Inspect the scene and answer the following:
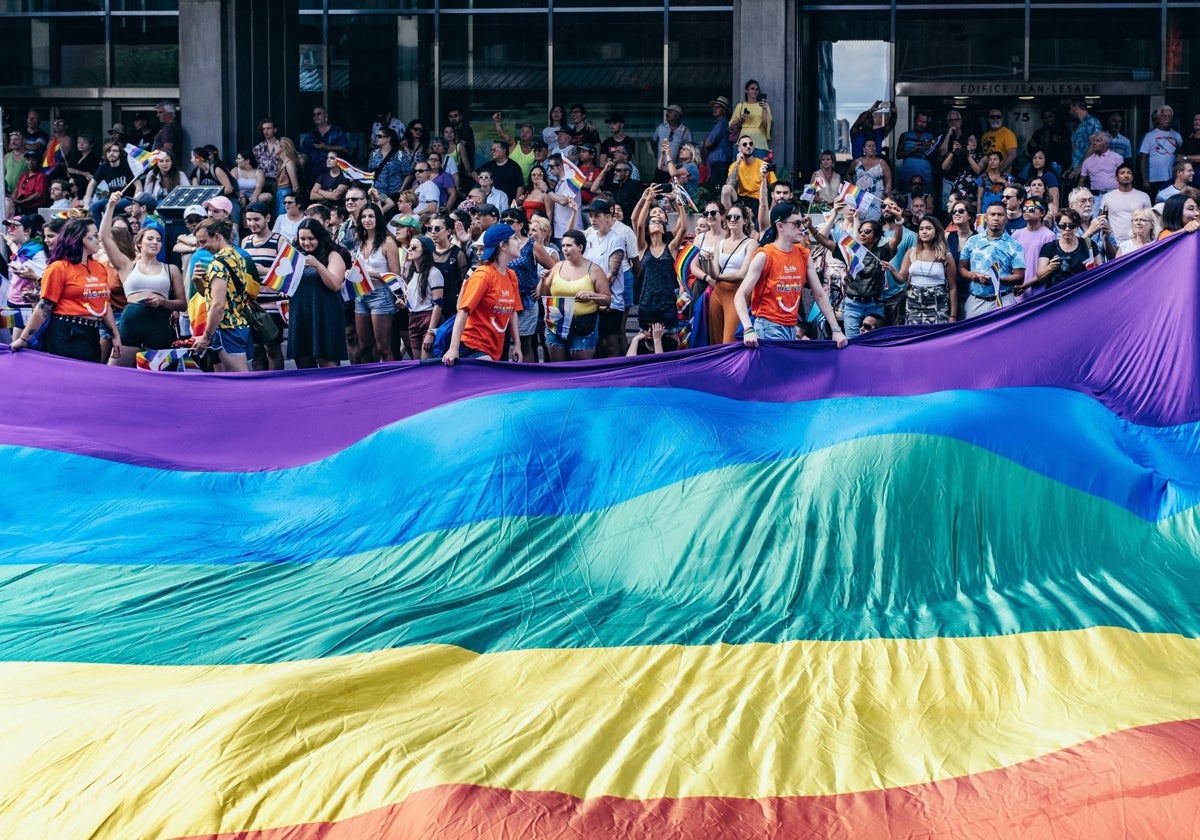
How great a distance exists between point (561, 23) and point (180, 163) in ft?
18.6

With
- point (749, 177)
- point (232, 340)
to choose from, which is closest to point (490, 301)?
point (232, 340)

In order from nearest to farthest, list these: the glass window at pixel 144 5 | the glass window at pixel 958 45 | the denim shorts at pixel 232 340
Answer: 1. the denim shorts at pixel 232 340
2. the glass window at pixel 958 45
3. the glass window at pixel 144 5

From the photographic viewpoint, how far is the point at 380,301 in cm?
1198

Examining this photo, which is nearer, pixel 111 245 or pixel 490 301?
pixel 490 301

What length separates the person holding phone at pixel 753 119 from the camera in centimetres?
1658

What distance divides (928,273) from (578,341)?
263 centimetres

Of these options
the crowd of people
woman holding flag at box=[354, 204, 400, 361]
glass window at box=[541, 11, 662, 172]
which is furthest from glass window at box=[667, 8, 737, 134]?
woman holding flag at box=[354, 204, 400, 361]

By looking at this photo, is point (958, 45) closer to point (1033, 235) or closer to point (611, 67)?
point (611, 67)

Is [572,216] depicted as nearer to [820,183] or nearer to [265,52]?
[820,183]

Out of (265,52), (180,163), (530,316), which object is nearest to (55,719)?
(530,316)

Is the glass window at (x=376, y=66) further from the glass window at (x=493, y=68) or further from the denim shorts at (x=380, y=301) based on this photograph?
the denim shorts at (x=380, y=301)

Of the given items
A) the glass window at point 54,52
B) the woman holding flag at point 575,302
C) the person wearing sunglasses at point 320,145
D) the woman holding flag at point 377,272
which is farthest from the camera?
the glass window at point 54,52

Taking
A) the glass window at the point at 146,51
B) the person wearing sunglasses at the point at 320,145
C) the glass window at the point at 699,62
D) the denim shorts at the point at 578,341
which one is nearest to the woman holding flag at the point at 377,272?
the denim shorts at the point at 578,341

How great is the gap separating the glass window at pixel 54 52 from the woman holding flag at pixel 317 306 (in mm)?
12776
